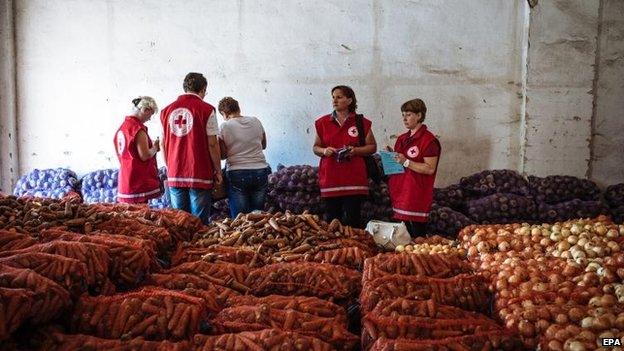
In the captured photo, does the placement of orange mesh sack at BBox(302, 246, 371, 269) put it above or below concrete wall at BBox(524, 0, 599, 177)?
below

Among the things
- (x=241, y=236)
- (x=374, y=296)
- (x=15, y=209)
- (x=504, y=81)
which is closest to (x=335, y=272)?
(x=374, y=296)

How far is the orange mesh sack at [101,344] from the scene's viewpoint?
238 cm

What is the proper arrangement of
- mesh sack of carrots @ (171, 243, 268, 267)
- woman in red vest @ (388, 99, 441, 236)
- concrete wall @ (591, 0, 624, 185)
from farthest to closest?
concrete wall @ (591, 0, 624, 185)
woman in red vest @ (388, 99, 441, 236)
mesh sack of carrots @ (171, 243, 268, 267)

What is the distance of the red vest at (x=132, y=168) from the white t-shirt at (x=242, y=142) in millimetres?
895

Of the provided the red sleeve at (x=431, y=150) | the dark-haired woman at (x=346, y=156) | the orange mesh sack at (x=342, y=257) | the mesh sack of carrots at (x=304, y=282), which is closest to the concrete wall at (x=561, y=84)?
the red sleeve at (x=431, y=150)

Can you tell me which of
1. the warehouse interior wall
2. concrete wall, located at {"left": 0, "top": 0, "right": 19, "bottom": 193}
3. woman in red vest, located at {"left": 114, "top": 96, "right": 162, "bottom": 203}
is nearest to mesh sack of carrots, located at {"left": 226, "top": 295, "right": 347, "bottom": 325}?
woman in red vest, located at {"left": 114, "top": 96, "right": 162, "bottom": 203}

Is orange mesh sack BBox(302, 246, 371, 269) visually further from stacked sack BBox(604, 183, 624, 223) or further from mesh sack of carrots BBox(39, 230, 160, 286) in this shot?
stacked sack BBox(604, 183, 624, 223)

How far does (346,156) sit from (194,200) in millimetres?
1784

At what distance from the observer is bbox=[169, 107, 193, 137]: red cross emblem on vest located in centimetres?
548

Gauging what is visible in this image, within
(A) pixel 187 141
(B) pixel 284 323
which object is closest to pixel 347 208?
(A) pixel 187 141

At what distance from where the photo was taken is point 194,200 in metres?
5.70

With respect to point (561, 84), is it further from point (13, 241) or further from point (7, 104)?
point (7, 104)

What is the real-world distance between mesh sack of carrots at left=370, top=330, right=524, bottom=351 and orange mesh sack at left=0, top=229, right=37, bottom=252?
216 centimetres

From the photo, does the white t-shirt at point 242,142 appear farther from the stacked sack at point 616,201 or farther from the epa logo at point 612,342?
the stacked sack at point 616,201
